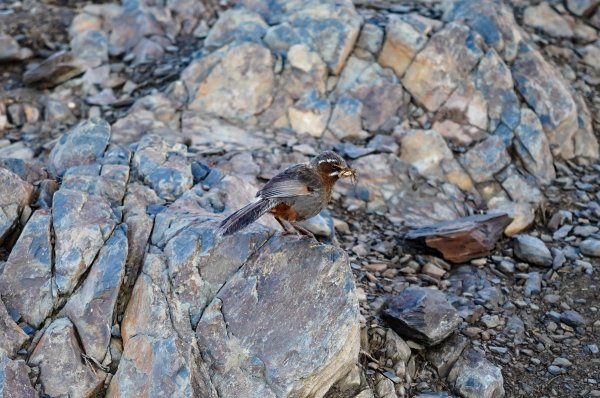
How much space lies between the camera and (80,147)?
8.07 metres

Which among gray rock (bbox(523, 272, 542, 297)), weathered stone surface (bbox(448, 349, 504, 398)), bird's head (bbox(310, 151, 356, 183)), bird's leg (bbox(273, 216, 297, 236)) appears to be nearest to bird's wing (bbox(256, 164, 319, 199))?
bird's head (bbox(310, 151, 356, 183))

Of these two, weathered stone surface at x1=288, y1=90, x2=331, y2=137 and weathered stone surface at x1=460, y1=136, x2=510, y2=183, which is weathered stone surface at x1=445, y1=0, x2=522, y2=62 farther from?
weathered stone surface at x1=288, y1=90, x2=331, y2=137

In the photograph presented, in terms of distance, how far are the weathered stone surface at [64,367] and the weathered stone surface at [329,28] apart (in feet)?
19.9

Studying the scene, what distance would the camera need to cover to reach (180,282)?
6203 mm

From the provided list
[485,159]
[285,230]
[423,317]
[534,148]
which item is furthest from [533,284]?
[285,230]

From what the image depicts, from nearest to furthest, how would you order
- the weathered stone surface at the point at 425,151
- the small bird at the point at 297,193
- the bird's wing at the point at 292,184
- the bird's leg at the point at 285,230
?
the small bird at the point at 297,193
the bird's wing at the point at 292,184
the bird's leg at the point at 285,230
the weathered stone surface at the point at 425,151

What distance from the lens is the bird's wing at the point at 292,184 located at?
6312mm

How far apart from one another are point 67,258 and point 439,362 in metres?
3.65

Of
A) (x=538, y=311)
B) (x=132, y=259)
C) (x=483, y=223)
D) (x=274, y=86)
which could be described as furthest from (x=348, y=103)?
(x=132, y=259)

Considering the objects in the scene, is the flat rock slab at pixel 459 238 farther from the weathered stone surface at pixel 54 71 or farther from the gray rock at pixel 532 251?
the weathered stone surface at pixel 54 71

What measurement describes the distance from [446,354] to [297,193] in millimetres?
2262

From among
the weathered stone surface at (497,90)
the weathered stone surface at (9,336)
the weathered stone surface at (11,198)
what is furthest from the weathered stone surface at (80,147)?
the weathered stone surface at (497,90)

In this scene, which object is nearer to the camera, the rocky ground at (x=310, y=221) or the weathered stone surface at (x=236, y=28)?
the rocky ground at (x=310, y=221)

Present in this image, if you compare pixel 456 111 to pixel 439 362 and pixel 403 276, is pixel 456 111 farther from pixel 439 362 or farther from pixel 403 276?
pixel 439 362
